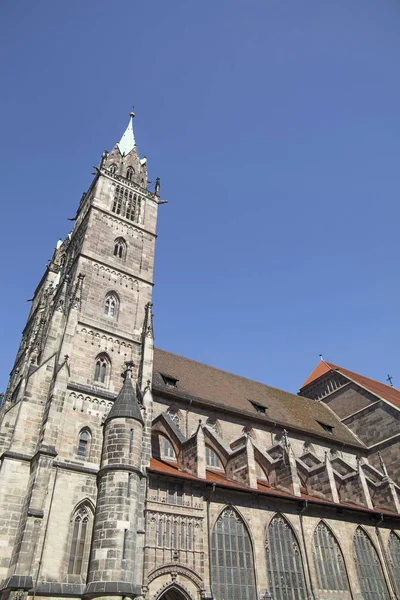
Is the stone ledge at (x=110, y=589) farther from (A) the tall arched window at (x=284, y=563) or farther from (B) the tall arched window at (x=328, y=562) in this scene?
(B) the tall arched window at (x=328, y=562)

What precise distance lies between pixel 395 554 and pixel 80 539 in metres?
15.7

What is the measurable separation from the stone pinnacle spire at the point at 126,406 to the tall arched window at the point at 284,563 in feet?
24.2

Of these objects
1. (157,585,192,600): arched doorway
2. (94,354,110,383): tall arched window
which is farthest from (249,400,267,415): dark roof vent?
(157,585,192,600): arched doorway

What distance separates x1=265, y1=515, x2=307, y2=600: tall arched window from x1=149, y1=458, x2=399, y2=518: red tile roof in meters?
1.16

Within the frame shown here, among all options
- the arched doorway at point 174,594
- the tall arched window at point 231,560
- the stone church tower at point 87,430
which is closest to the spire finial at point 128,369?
the stone church tower at point 87,430

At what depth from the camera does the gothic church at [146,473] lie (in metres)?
15.1

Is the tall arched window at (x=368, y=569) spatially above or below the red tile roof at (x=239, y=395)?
below

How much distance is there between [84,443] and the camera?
17531 mm

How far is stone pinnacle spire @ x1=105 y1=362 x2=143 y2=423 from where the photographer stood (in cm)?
1728

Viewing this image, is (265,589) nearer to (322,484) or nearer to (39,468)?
(322,484)

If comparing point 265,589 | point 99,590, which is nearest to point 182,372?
point 265,589

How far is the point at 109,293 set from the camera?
2283 centimetres

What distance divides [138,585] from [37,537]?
347 centimetres

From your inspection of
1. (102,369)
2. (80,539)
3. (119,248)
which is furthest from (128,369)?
(119,248)
